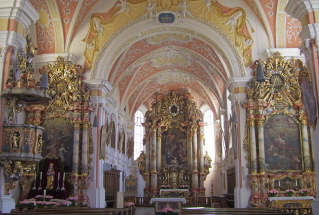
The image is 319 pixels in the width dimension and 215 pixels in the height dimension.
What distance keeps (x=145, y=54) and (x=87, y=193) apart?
749 centimetres

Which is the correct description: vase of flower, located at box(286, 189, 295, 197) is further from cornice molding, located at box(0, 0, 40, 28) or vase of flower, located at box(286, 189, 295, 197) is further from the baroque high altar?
cornice molding, located at box(0, 0, 40, 28)

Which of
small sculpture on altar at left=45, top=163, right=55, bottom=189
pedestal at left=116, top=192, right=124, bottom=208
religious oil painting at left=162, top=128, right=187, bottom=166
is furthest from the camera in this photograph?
religious oil painting at left=162, top=128, right=187, bottom=166

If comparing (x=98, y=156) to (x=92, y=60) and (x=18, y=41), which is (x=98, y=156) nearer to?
(x=92, y=60)

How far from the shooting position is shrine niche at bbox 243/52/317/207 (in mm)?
13578

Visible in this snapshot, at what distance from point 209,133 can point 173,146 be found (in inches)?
112

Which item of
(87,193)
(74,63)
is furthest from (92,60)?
(87,193)

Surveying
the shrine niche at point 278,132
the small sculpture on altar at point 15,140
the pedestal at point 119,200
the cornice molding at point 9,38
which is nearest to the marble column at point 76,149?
the pedestal at point 119,200

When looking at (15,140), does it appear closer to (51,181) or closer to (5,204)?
(5,204)

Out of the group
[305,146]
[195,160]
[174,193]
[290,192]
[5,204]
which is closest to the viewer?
[5,204]

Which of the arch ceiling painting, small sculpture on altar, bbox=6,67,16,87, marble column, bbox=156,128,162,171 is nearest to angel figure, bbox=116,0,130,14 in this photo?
the arch ceiling painting

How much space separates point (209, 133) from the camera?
25438 mm

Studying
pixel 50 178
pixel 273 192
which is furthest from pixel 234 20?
pixel 50 178

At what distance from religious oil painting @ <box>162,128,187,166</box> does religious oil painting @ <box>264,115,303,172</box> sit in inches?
399

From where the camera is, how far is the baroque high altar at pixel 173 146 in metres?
23.0
